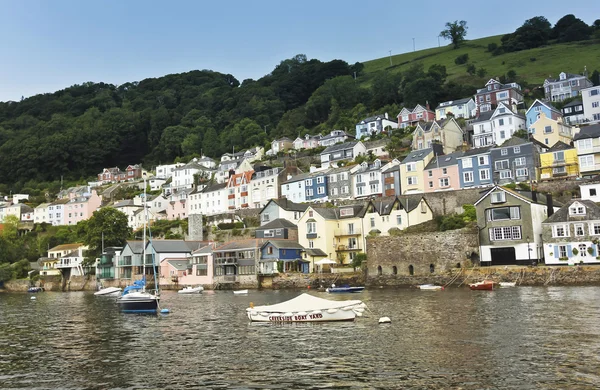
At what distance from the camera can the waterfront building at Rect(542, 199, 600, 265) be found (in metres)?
49.2

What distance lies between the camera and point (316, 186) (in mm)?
91688

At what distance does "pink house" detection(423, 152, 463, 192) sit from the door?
22458mm

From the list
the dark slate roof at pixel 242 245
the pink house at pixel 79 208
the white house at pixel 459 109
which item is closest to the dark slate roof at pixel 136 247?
the dark slate roof at pixel 242 245

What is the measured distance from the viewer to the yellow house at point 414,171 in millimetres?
79562

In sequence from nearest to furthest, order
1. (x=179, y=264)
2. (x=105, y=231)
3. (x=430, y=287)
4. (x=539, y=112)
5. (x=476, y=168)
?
(x=430, y=287) < (x=476, y=168) < (x=179, y=264) < (x=539, y=112) < (x=105, y=231)

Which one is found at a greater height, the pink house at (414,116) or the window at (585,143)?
the pink house at (414,116)

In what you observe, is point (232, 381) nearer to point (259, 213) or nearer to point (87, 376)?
point (87, 376)

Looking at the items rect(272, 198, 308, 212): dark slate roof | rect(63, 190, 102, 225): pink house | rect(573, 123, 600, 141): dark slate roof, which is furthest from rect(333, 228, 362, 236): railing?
rect(63, 190, 102, 225): pink house

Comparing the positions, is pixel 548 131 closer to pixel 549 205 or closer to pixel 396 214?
pixel 549 205

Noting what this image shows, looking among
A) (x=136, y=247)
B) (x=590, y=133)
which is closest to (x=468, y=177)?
(x=590, y=133)

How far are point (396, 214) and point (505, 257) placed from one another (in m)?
15.0

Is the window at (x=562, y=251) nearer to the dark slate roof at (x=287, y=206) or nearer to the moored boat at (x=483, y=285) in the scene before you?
the moored boat at (x=483, y=285)

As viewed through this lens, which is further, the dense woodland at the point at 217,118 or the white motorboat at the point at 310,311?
the dense woodland at the point at 217,118

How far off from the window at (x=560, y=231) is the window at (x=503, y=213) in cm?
379
